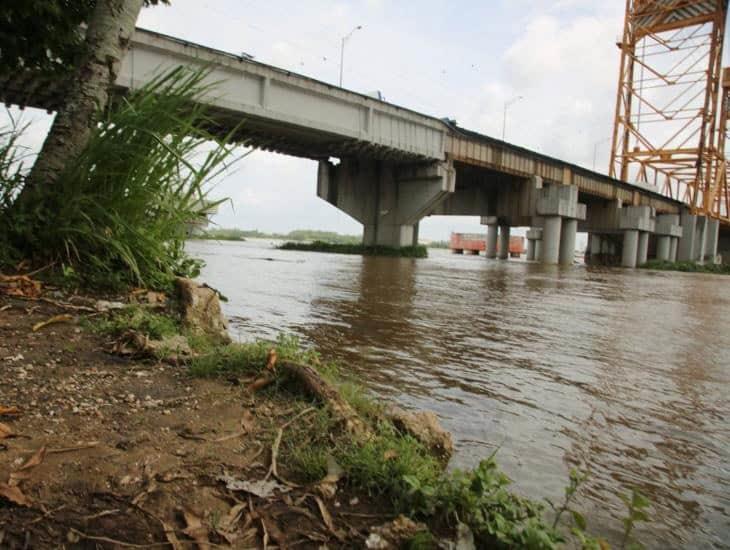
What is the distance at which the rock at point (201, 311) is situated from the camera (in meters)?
3.22

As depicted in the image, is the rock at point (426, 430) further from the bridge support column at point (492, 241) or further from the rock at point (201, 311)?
the bridge support column at point (492, 241)

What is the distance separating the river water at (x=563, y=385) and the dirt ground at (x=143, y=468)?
971 millimetres

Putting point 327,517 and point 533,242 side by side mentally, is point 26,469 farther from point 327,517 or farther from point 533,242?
point 533,242

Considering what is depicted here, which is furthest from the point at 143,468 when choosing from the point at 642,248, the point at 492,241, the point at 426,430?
the point at 492,241

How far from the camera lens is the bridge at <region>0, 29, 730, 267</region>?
18469 mm

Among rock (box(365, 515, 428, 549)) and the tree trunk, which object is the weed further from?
the tree trunk

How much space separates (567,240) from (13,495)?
38641 millimetres

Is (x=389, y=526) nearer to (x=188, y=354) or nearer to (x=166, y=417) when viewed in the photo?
(x=166, y=417)

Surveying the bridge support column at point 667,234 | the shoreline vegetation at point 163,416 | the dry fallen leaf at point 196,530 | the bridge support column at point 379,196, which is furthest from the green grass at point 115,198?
the bridge support column at point 667,234

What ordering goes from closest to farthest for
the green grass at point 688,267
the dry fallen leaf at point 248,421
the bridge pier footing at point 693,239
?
Result: the dry fallen leaf at point 248,421, the green grass at point 688,267, the bridge pier footing at point 693,239

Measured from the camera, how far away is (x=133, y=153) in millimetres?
3396

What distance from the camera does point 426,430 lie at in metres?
2.22

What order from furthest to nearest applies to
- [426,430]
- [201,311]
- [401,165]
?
[401,165]
[201,311]
[426,430]

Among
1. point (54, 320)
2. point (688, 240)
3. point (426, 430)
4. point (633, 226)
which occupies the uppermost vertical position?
point (633, 226)
